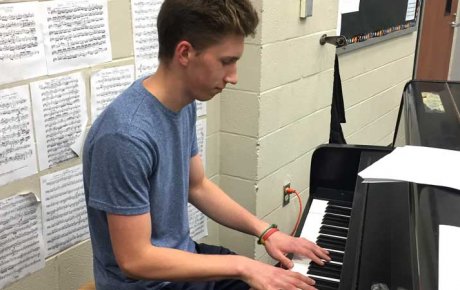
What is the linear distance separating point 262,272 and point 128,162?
0.36 m

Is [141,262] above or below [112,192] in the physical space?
below

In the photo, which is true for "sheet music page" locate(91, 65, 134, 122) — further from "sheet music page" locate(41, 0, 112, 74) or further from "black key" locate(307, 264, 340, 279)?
"black key" locate(307, 264, 340, 279)

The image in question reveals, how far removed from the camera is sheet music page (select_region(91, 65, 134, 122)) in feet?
5.05

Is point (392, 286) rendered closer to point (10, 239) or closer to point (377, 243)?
point (377, 243)

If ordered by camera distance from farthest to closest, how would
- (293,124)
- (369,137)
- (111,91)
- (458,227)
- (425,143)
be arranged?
(369,137) < (293,124) < (111,91) < (425,143) < (458,227)

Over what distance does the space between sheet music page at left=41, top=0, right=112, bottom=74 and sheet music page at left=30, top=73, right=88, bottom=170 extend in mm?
45

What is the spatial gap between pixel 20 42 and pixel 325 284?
0.95 meters

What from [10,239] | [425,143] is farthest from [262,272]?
[10,239]

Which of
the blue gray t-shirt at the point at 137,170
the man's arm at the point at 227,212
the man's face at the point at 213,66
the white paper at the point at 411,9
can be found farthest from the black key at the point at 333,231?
the white paper at the point at 411,9

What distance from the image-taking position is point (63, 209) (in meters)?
1.51

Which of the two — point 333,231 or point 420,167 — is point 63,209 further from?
point 420,167

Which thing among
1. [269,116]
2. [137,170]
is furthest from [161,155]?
[269,116]

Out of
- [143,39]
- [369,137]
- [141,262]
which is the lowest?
[369,137]

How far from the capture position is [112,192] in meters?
1.04
